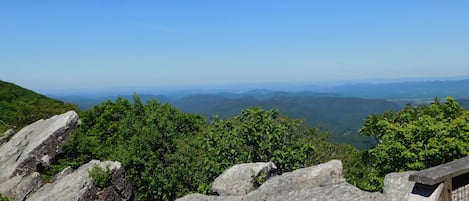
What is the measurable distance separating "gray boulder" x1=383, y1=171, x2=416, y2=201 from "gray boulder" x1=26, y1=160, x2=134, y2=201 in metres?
12.6

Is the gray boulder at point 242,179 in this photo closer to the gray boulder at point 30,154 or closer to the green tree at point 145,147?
the green tree at point 145,147

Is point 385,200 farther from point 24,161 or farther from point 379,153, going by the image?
point 24,161

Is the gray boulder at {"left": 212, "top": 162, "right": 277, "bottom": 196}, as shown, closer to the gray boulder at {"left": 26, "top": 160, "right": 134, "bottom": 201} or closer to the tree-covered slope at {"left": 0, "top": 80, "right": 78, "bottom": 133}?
the gray boulder at {"left": 26, "top": 160, "right": 134, "bottom": 201}

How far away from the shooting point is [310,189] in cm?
1166

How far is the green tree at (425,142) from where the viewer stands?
14055 millimetres

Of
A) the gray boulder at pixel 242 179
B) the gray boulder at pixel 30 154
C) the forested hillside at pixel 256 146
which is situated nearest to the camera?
the gray boulder at pixel 242 179

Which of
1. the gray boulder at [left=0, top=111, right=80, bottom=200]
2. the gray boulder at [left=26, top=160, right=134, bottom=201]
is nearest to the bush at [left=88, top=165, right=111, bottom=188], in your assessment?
the gray boulder at [left=26, top=160, right=134, bottom=201]

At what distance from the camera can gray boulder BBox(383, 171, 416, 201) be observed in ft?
35.8

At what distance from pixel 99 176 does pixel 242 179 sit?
7.32 metres

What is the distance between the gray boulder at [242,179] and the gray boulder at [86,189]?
628 centimetres

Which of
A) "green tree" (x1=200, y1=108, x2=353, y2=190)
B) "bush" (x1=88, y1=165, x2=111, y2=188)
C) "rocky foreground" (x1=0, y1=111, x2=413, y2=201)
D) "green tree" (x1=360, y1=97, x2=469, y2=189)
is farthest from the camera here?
"green tree" (x1=200, y1=108, x2=353, y2=190)

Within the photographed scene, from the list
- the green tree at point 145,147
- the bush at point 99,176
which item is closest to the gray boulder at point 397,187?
the green tree at point 145,147

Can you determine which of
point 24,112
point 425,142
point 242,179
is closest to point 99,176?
point 242,179

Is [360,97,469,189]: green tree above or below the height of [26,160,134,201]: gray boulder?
above
